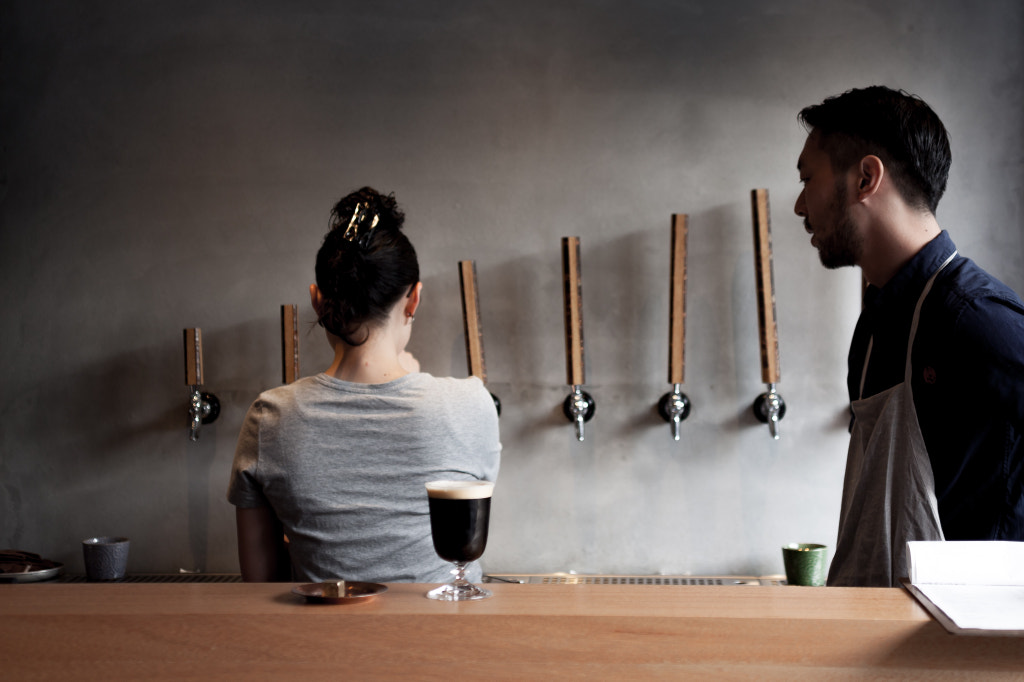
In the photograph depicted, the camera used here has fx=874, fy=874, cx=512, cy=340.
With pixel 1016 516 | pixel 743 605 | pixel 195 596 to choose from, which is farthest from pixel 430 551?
pixel 1016 516

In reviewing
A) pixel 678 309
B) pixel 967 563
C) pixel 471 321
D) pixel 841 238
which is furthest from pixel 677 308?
pixel 967 563

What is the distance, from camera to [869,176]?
1387 millimetres

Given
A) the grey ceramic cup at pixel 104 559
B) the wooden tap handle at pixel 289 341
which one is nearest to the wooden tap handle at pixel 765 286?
the wooden tap handle at pixel 289 341

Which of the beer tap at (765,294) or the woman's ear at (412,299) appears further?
the beer tap at (765,294)

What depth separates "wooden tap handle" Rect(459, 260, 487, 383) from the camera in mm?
2051

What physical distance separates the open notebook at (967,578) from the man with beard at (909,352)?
0.28 metres

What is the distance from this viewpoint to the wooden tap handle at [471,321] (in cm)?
205

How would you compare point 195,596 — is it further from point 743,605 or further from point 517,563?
point 517,563

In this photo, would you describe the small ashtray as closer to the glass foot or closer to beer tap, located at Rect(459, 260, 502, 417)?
the glass foot

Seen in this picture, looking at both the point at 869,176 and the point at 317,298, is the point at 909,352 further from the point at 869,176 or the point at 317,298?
the point at 317,298

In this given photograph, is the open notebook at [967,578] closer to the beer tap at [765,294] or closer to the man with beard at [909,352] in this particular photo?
the man with beard at [909,352]

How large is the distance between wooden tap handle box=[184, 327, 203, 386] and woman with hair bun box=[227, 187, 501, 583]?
0.79m

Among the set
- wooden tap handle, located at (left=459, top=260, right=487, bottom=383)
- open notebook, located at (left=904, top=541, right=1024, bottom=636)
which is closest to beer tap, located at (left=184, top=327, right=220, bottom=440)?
wooden tap handle, located at (left=459, top=260, right=487, bottom=383)

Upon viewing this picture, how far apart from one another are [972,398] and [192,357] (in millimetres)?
1660
